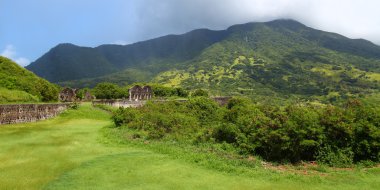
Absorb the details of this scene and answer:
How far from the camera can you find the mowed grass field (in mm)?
16812

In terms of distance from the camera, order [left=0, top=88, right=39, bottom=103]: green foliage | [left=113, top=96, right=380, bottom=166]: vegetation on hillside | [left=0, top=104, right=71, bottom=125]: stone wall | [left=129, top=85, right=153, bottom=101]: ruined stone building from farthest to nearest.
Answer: [left=129, top=85, right=153, bottom=101]: ruined stone building
[left=0, top=88, right=39, bottom=103]: green foliage
[left=0, top=104, right=71, bottom=125]: stone wall
[left=113, top=96, right=380, bottom=166]: vegetation on hillside

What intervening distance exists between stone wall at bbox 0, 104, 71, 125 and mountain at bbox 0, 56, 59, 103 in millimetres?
12157

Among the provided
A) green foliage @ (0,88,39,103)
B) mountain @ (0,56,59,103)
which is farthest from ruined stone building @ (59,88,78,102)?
green foliage @ (0,88,39,103)

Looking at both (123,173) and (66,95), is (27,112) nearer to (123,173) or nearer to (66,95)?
(123,173)

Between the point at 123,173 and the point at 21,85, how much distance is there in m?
51.9

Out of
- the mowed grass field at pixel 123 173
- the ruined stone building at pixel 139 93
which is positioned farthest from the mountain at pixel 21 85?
the mowed grass field at pixel 123 173

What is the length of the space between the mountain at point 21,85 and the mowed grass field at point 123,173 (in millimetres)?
33014

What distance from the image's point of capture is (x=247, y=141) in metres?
25.1

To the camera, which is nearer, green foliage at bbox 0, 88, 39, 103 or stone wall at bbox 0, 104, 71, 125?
stone wall at bbox 0, 104, 71, 125

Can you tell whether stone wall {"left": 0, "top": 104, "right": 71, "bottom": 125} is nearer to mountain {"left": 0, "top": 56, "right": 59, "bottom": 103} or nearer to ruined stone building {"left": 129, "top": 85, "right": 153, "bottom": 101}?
mountain {"left": 0, "top": 56, "right": 59, "bottom": 103}

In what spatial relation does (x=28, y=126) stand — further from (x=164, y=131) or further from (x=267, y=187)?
(x=267, y=187)

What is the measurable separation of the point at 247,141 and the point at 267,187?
8.43 m

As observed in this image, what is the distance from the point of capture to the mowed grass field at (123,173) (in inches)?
662

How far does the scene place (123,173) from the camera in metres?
18.4
